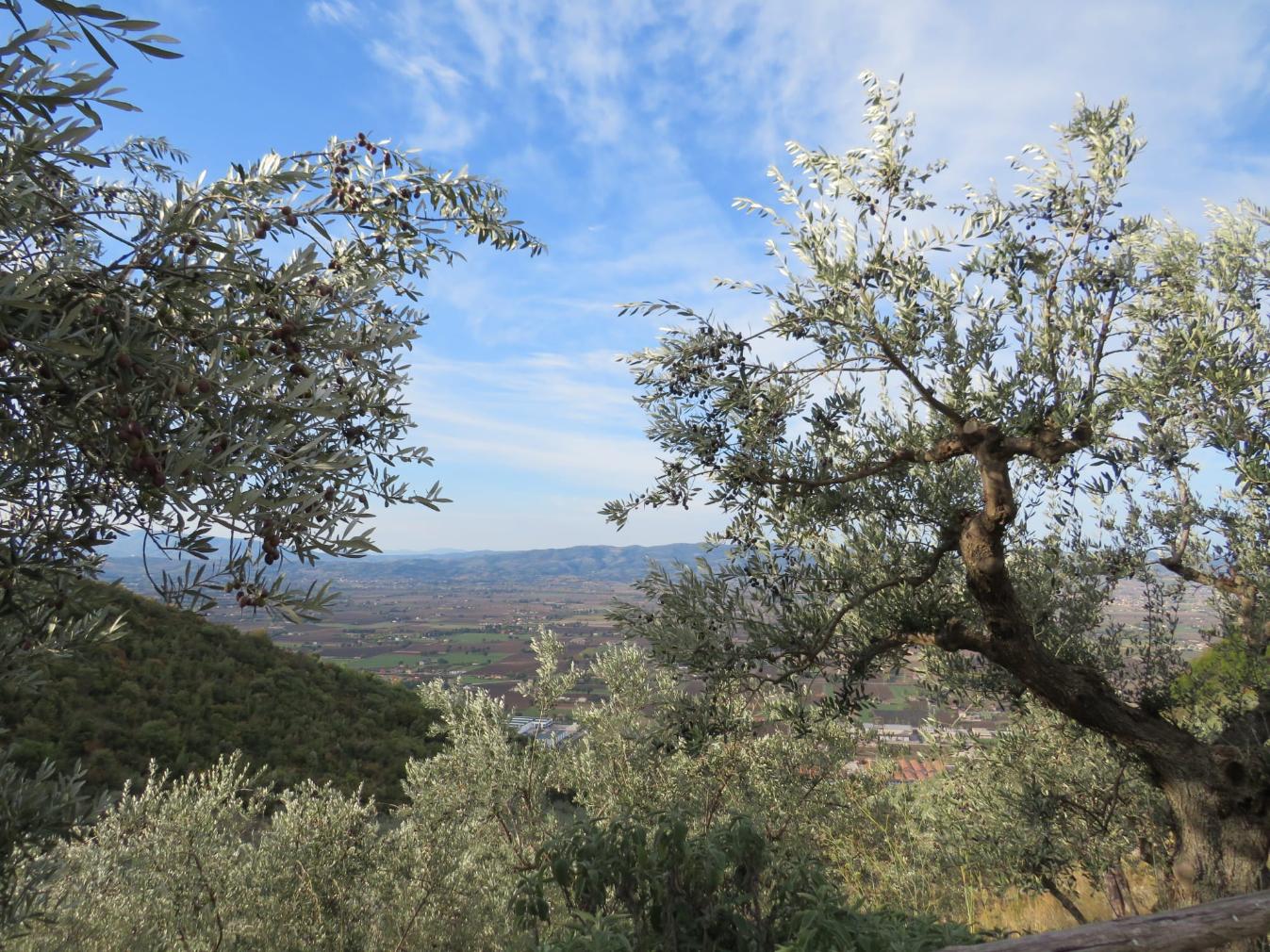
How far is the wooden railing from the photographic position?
3.87 meters

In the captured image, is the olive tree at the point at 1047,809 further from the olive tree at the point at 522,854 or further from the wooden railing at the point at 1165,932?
the wooden railing at the point at 1165,932

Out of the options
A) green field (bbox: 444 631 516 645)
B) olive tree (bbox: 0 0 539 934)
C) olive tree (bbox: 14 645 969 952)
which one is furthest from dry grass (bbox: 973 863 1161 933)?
green field (bbox: 444 631 516 645)

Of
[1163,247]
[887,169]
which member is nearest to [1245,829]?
[1163,247]

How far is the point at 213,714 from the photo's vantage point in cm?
2717

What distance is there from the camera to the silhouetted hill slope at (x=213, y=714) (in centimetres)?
2264

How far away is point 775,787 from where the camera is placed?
1379cm

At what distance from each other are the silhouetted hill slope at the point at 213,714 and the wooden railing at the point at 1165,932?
22406 mm

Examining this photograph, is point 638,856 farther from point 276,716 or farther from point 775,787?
point 276,716

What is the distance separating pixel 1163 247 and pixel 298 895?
47.0 ft

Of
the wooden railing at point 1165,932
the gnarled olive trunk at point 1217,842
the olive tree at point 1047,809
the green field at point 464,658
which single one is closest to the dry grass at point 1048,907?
the olive tree at point 1047,809

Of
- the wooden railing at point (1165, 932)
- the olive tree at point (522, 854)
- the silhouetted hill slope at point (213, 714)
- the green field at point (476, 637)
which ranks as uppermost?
the wooden railing at point (1165, 932)

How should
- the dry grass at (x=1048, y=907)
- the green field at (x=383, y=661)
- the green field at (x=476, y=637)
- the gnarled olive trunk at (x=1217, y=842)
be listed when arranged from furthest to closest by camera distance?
the green field at (x=476, y=637), the green field at (x=383, y=661), the dry grass at (x=1048, y=907), the gnarled olive trunk at (x=1217, y=842)

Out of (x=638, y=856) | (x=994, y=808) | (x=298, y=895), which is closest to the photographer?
(x=638, y=856)

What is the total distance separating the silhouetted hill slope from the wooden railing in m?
22.4
